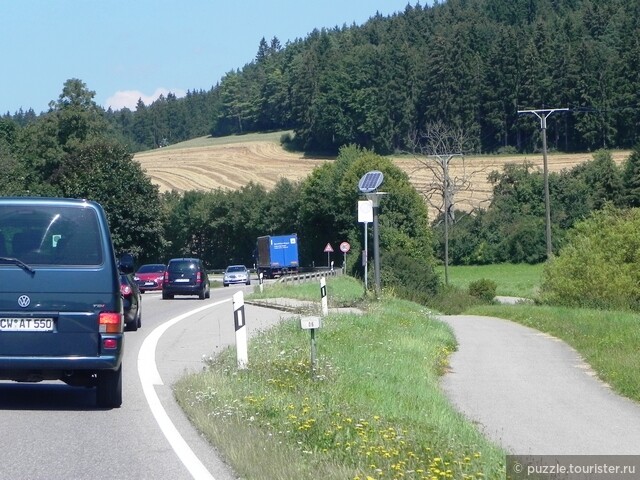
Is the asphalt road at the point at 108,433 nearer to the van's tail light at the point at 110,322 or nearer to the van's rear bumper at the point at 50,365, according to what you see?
the van's rear bumper at the point at 50,365

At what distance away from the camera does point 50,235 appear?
1101 cm

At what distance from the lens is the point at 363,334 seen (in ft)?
63.2

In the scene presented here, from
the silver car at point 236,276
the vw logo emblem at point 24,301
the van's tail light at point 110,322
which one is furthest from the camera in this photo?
the silver car at point 236,276

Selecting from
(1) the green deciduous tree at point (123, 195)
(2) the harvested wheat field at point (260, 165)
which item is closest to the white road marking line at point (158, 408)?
(1) the green deciduous tree at point (123, 195)

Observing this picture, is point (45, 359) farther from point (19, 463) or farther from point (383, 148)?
point (383, 148)

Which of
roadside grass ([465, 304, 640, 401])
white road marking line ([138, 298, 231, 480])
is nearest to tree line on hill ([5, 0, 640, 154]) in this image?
roadside grass ([465, 304, 640, 401])

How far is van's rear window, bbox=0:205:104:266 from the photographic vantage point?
1091cm

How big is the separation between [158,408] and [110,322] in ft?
4.33

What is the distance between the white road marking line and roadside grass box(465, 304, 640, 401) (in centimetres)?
684

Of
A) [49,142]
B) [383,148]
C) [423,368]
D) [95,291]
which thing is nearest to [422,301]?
[423,368]

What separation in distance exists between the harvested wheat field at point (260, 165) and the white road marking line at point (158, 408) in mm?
72629

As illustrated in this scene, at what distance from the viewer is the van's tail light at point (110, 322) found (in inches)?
425

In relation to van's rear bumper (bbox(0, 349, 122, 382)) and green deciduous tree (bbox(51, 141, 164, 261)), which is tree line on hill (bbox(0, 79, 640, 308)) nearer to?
green deciduous tree (bbox(51, 141, 164, 261))

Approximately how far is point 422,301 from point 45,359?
38.4 m
